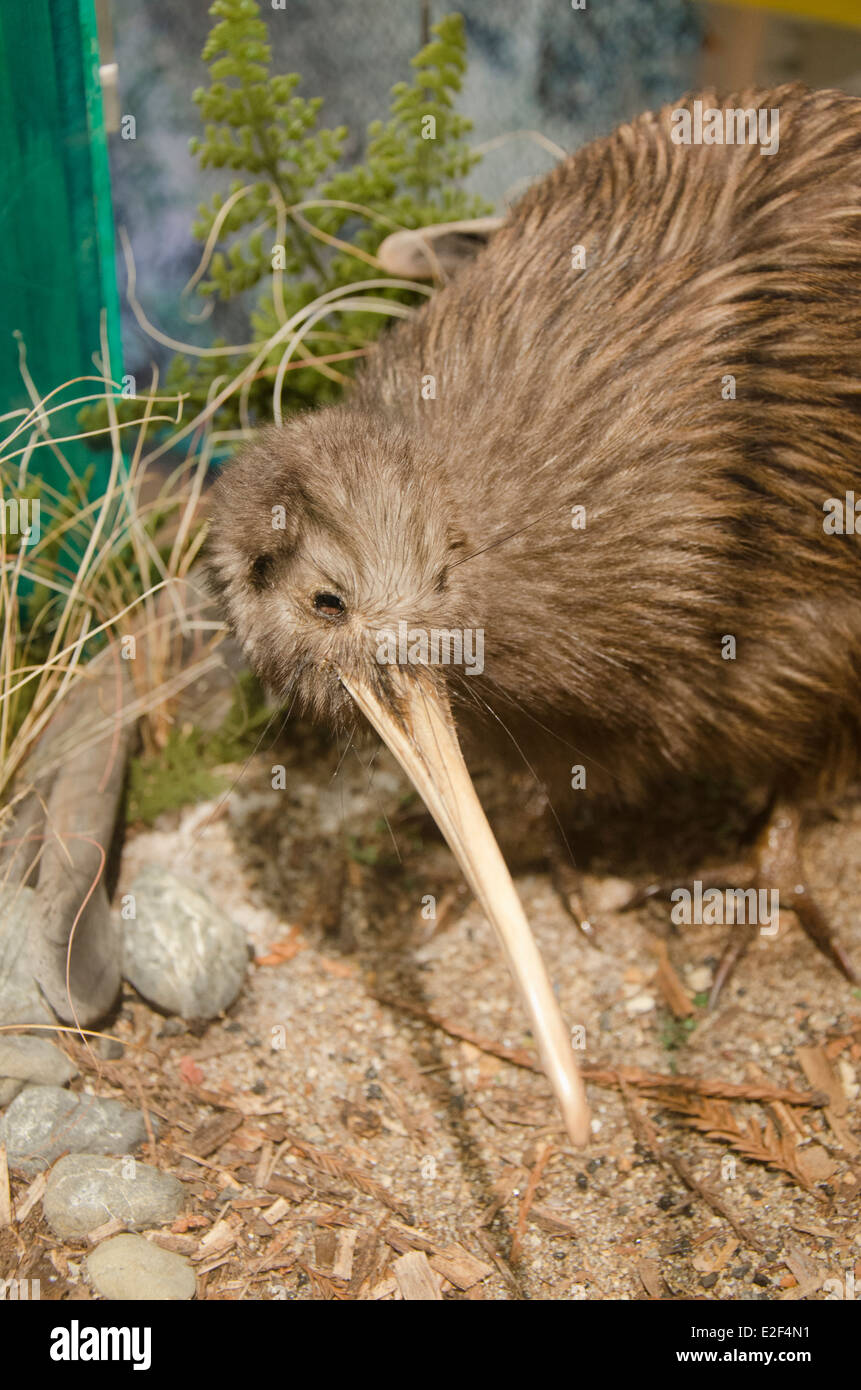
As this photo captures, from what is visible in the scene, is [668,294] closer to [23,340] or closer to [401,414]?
[401,414]

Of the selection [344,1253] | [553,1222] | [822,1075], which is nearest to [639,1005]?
[822,1075]

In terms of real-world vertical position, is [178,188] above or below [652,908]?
above

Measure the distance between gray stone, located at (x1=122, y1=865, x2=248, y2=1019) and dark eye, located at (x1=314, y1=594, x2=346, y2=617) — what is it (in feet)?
2.87

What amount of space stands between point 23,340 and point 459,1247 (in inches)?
83.9

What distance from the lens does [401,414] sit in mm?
2266

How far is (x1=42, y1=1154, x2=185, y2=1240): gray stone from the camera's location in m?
2.01

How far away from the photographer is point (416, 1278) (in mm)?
2012

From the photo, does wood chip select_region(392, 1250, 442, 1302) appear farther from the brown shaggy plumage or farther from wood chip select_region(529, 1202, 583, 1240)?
the brown shaggy plumage

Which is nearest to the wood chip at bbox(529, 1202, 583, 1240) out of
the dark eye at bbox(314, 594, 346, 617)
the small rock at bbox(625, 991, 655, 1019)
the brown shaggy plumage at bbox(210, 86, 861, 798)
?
the small rock at bbox(625, 991, 655, 1019)

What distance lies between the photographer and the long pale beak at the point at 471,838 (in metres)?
1.62

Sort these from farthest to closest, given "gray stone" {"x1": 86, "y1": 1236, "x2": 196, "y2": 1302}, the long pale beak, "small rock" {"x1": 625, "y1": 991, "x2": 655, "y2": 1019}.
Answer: "small rock" {"x1": 625, "y1": 991, "x2": 655, "y2": 1019}, "gray stone" {"x1": 86, "y1": 1236, "x2": 196, "y2": 1302}, the long pale beak

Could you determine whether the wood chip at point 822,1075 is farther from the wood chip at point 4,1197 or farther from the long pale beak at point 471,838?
the wood chip at point 4,1197

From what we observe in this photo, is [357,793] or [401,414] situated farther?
[357,793]

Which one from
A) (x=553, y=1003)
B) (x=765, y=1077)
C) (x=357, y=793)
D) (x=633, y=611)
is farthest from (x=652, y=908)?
(x=553, y=1003)
